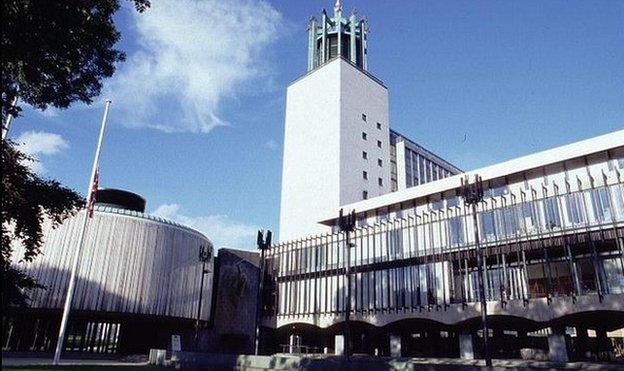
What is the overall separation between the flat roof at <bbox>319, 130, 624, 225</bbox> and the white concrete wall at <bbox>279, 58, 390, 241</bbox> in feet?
25.8

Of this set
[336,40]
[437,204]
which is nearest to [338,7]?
[336,40]

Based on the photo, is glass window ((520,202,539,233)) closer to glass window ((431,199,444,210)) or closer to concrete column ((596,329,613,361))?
glass window ((431,199,444,210))

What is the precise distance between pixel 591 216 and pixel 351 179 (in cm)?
3399

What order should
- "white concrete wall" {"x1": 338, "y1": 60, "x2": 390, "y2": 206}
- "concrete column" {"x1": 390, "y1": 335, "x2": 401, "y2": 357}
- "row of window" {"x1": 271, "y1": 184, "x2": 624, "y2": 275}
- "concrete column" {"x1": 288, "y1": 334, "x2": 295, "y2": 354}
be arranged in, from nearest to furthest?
"row of window" {"x1": 271, "y1": 184, "x2": 624, "y2": 275}
"concrete column" {"x1": 390, "y1": 335, "x2": 401, "y2": 357}
"concrete column" {"x1": 288, "y1": 334, "x2": 295, "y2": 354}
"white concrete wall" {"x1": 338, "y1": 60, "x2": 390, "y2": 206}

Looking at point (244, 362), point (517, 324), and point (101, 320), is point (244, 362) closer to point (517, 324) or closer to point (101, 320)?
point (517, 324)

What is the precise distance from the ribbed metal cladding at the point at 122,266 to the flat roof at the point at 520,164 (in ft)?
75.4

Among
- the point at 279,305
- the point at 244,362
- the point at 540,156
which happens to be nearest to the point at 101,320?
the point at 279,305

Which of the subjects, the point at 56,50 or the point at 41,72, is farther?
the point at 41,72

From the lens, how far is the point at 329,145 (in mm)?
65938

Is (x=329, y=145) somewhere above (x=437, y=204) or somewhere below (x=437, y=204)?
above

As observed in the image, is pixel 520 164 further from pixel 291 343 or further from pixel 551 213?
pixel 291 343

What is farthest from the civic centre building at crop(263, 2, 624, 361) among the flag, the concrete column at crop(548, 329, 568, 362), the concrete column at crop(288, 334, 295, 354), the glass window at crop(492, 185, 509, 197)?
the flag

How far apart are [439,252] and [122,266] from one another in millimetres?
30130

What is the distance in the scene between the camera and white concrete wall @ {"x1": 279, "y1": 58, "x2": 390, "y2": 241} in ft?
210
